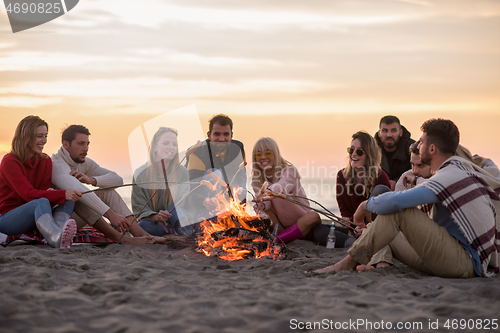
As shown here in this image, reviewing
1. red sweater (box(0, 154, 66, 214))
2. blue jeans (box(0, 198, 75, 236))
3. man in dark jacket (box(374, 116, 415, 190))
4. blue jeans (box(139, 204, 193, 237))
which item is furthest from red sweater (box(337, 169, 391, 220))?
blue jeans (box(0, 198, 75, 236))

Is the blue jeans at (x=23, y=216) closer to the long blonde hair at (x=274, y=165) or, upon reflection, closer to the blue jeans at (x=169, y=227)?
the blue jeans at (x=169, y=227)

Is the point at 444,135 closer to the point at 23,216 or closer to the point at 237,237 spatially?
the point at 237,237

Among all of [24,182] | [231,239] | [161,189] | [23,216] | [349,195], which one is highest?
[24,182]

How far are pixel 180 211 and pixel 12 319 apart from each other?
406 cm

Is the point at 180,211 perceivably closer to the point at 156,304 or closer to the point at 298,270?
the point at 298,270

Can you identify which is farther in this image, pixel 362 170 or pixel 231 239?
pixel 362 170

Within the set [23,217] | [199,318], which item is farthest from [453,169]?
[23,217]

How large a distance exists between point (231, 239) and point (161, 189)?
1988 millimetres

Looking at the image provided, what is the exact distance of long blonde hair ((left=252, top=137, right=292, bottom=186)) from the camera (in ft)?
20.4

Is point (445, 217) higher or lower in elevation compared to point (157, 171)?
lower

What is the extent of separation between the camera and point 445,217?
3760 millimetres

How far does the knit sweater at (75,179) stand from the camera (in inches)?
231

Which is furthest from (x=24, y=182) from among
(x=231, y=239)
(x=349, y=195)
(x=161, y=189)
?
(x=349, y=195)

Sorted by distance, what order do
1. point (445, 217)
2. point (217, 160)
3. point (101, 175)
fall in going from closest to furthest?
point (445, 217)
point (101, 175)
point (217, 160)
